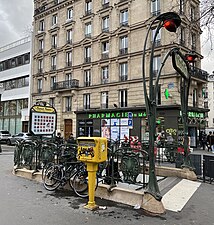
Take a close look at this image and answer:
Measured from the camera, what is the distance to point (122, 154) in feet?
22.5

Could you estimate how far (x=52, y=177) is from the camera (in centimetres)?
713

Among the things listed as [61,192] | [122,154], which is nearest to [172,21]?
[122,154]

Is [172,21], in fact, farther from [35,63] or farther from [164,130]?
[35,63]

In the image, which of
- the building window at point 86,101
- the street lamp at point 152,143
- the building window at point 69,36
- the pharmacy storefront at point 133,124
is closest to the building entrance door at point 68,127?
the pharmacy storefront at point 133,124

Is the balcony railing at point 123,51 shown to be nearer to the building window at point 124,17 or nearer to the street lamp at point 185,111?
the building window at point 124,17

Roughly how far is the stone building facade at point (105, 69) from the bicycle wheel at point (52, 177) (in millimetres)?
15160

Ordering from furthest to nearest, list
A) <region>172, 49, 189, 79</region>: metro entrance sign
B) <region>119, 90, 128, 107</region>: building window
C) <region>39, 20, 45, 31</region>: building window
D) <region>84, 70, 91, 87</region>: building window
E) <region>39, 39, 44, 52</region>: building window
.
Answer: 1. <region>39, 20, 45, 31</region>: building window
2. <region>39, 39, 44, 52</region>: building window
3. <region>84, 70, 91, 87</region>: building window
4. <region>119, 90, 128, 107</region>: building window
5. <region>172, 49, 189, 79</region>: metro entrance sign

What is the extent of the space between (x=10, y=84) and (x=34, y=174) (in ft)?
125

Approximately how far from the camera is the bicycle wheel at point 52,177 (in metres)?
6.98

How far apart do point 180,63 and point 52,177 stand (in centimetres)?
520

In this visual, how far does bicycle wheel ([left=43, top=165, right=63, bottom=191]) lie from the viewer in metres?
6.98

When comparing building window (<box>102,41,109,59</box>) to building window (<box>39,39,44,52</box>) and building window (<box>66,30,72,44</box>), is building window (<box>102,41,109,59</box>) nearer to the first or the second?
building window (<box>66,30,72,44</box>)

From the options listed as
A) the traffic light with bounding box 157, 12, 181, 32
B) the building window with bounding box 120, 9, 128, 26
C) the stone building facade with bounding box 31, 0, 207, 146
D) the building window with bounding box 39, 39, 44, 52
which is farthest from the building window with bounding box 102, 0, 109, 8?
the traffic light with bounding box 157, 12, 181, 32

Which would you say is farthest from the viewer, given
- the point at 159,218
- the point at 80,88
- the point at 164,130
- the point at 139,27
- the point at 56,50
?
the point at 56,50
